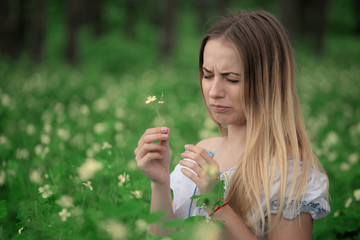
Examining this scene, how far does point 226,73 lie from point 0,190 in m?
1.96

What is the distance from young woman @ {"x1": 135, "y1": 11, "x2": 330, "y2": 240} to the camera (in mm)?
1669

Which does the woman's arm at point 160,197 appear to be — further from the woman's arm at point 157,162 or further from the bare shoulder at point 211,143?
the bare shoulder at point 211,143

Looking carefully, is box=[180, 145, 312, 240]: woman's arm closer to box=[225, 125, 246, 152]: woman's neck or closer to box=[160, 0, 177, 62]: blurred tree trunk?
box=[225, 125, 246, 152]: woman's neck

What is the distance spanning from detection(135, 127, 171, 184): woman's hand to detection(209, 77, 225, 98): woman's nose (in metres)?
0.34

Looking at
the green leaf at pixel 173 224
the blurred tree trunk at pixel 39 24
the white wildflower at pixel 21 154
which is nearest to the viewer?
the green leaf at pixel 173 224

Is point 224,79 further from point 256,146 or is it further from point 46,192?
point 46,192

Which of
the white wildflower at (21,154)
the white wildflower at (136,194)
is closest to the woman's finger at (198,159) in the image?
the white wildflower at (136,194)

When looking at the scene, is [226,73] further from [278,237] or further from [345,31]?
[345,31]

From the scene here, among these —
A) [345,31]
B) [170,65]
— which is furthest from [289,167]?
[345,31]

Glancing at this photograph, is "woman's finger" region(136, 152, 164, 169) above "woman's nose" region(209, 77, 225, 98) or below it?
below

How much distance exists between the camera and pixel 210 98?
1863 mm

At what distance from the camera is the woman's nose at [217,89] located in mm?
1805

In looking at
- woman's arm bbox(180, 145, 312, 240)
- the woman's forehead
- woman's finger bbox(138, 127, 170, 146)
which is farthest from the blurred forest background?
the woman's forehead

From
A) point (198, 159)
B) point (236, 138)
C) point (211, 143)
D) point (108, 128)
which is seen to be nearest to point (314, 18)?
point (108, 128)
